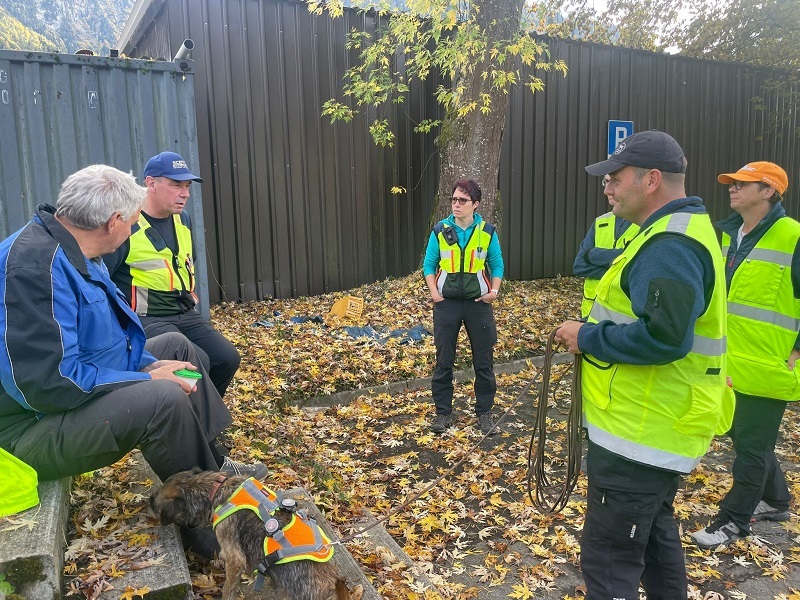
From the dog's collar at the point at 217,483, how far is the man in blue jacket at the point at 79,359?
0.20m

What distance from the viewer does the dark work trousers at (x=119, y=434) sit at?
2615mm

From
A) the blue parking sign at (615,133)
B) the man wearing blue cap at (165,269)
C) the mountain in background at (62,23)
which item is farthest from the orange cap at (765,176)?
the mountain in background at (62,23)

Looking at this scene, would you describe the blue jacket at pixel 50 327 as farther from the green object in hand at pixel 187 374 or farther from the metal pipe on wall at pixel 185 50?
the metal pipe on wall at pixel 185 50

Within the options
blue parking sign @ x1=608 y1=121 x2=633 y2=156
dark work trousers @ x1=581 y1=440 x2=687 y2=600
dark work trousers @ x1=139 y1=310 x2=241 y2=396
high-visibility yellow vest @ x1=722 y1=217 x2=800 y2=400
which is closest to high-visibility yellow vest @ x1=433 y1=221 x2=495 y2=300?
dark work trousers @ x1=139 y1=310 x2=241 y2=396

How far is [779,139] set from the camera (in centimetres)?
1509

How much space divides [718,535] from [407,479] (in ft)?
7.37

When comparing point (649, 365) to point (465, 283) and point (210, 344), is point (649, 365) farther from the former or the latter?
point (210, 344)

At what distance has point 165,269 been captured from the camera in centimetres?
411

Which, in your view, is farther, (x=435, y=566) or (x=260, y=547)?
(x=435, y=566)

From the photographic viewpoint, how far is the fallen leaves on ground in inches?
127

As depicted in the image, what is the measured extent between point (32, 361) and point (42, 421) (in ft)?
1.14

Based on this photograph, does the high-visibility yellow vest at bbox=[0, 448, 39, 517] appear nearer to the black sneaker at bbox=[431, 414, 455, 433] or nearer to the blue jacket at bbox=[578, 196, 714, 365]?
the blue jacket at bbox=[578, 196, 714, 365]

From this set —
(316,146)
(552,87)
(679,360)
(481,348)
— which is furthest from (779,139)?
(679,360)

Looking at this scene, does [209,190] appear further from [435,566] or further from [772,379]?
[772,379]
